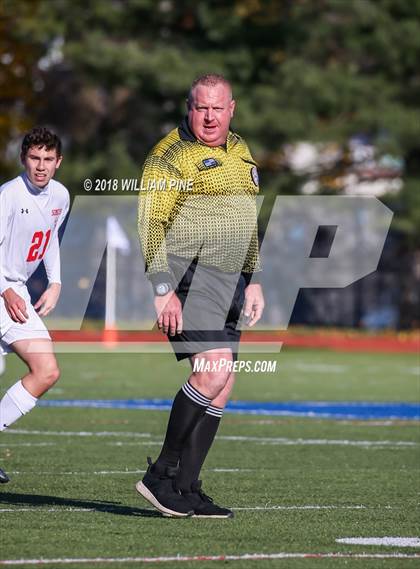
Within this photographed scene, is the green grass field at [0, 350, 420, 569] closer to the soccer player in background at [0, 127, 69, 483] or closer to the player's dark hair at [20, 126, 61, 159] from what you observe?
the soccer player in background at [0, 127, 69, 483]

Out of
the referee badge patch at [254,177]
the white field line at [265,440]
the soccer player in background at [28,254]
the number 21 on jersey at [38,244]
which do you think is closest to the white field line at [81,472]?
the soccer player in background at [28,254]

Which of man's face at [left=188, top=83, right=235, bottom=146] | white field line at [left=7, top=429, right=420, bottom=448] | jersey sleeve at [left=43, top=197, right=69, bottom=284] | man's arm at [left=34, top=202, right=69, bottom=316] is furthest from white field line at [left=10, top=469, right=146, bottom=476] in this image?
man's face at [left=188, top=83, right=235, bottom=146]

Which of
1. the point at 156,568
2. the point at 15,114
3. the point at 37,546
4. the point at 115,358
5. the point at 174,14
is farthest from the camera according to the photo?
the point at 15,114

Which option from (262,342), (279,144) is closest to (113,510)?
(262,342)

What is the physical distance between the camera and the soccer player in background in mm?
7496

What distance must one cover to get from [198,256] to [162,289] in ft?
1.20

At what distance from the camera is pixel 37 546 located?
230 inches

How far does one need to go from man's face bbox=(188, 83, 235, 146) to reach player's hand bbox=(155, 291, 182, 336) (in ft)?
2.74

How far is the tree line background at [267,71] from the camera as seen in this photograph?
93.5 ft

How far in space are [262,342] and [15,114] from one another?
9906 millimetres

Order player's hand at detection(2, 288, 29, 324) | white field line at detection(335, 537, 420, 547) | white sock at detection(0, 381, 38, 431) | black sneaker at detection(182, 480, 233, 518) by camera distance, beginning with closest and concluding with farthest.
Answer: white field line at detection(335, 537, 420, 547)
black sneaker at detection(182, 480, 233, 518)
player's hand at detection(2, 288, 29, 324)
white sock at detection(0, 381, 38, 431)

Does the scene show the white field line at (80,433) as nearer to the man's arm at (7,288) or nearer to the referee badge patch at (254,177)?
the man's arm at (7,288)

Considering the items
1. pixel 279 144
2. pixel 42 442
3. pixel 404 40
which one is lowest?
pixel 42 442

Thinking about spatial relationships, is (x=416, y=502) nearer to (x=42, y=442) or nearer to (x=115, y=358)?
(x=42, y=442)
